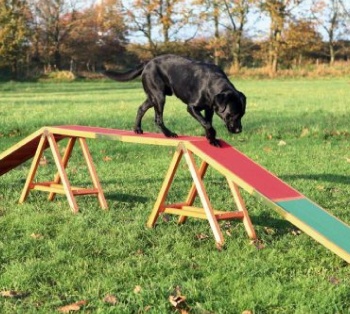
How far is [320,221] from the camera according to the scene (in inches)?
185

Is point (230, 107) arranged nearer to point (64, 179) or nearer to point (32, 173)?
point (64, 179)

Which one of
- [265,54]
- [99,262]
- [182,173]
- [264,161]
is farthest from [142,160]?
[265,54]

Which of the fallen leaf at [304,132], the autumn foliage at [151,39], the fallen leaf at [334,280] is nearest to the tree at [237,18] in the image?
the autumn foliage at [151,39]

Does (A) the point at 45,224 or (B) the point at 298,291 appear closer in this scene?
(B) the point at 298,291

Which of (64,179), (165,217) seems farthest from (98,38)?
(165,217)

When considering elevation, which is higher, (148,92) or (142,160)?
(148,92)

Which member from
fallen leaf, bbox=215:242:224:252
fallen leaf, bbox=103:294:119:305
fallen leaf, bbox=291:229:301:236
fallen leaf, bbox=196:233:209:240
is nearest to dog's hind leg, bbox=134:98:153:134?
fallen leaf, bbox=196:233:209:240

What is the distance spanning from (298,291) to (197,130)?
353 inches

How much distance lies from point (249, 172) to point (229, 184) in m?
0.53

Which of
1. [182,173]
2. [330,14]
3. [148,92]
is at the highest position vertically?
[330,14]

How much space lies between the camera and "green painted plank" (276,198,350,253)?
174 inches

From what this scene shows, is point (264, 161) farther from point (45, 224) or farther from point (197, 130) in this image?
point (45, 224)

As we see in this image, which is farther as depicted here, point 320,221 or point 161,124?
point 161,124

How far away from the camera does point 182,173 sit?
8.80 metres
